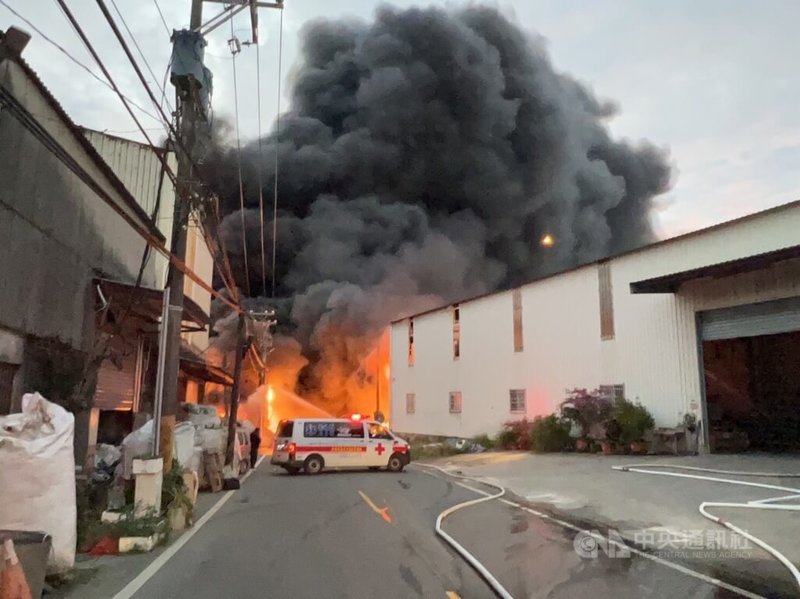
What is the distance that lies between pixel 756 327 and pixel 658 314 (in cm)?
290

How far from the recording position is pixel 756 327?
1717 cm

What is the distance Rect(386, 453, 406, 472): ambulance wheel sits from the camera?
1841cm

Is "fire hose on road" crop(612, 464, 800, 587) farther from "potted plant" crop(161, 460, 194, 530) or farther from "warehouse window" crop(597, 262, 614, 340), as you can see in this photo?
"potted plant" crop(161, 460, 194, 530)

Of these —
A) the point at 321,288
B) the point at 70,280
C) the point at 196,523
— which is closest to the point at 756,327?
the point at 196,523

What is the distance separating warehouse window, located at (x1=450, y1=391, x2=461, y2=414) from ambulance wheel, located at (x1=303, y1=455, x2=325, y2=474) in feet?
43.1

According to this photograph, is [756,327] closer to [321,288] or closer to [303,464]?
[303,464]

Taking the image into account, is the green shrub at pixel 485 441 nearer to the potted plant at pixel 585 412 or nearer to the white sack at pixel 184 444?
the potted plant at pixel 585 412

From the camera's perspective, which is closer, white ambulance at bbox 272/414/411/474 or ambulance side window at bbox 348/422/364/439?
white ambulance at bbox 272/414/411/474

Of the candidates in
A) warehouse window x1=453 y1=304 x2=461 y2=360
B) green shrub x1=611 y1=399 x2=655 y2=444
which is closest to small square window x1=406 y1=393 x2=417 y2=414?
warehouse window x1=453 y1=304 x2=461 y2=360

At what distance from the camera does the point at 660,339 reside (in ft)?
63.8

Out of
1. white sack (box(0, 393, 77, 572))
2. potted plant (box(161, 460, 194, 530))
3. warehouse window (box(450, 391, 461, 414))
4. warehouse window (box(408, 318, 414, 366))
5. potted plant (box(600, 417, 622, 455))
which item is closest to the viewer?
white sack (box(0, 393, 77, 572))

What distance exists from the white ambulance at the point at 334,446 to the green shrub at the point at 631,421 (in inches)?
240

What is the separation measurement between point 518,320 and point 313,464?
11.7m

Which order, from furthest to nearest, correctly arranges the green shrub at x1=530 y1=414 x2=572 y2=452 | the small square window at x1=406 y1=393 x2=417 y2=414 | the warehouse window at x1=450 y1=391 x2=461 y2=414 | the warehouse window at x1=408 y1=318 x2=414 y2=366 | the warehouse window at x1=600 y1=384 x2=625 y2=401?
the warehouse window at x1=408 y1=318 x2=414 y2=366
the small square window at x1=406 y1=393 x2=417 y2=414
the warehouse window at x1=450 y1=391 x2=461 y2=414
the green shrub at x1=530 y1=414 x2=572 y2=452
the warehouse window at x1=600 y1=384 x2=625 y2=401
